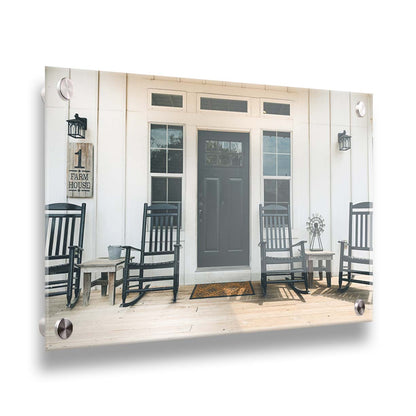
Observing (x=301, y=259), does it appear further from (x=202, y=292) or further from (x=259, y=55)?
(x=259, y=55)

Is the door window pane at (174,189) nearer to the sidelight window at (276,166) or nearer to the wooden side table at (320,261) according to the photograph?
the sidelight window at (276,166)

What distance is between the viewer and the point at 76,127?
1527 mm

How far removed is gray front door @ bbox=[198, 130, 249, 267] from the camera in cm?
166

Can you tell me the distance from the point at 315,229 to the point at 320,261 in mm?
217

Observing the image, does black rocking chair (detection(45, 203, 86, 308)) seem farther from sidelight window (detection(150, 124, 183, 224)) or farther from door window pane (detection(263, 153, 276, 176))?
door window pane (detection(263, 153, 276, 176))

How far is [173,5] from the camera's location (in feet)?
5.67

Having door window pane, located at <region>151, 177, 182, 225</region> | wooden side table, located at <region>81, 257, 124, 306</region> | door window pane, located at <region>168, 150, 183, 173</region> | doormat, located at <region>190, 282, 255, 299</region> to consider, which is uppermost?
door window pane, located at <region>168, 150, 183, 173</region>

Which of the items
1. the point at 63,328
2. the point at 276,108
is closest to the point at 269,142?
the point at 276,108

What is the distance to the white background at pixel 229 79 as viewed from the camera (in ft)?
5.16

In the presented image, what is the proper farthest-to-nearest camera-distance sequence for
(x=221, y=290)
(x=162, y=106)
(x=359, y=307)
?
1. (x=359, y=307)
2. (x=221, y=290)
3. (x=162, y=106)

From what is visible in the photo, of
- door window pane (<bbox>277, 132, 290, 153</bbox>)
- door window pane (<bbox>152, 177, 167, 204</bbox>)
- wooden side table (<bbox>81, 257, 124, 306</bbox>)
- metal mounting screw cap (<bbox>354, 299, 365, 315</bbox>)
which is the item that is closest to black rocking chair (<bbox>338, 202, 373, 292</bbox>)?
metal mounting screw cap (<bbox>354, 299, 365, 315</bbox>)

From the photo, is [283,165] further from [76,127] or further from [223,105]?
[76,127]

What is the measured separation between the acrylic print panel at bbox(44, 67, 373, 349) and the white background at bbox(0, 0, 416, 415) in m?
0.17

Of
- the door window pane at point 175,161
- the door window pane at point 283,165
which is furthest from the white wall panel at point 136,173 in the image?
Answer: the door window pane at point 283,165
